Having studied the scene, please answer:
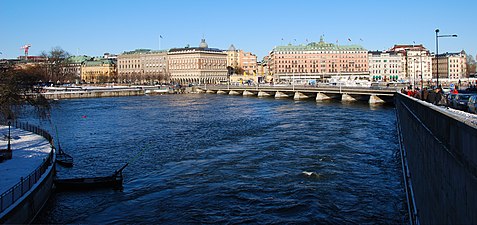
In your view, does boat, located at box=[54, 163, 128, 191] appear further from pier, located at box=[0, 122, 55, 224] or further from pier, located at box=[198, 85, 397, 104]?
pier, located at box=[198, 85, 397, 104]

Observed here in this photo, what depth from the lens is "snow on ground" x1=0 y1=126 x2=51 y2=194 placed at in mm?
23436

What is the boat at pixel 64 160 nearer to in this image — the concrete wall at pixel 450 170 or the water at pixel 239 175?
the water at pixel 239 175

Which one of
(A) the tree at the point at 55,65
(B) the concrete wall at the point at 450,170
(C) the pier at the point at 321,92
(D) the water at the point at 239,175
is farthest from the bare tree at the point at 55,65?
(B) the concrete wall at the point at 450,170

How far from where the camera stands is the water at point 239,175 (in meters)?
21.8

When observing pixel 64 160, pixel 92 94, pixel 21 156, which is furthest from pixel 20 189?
pixel 92 94

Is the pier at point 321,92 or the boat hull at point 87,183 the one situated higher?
the pier at point 321,92

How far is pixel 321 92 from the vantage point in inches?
4117

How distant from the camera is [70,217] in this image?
22.0m

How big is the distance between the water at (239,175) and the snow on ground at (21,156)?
6.69 ft

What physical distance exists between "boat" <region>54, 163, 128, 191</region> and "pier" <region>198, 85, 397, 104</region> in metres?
65.3

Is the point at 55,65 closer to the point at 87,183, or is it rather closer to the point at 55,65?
the point at 55,65

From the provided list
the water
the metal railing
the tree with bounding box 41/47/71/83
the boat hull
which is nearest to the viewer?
the metal railing

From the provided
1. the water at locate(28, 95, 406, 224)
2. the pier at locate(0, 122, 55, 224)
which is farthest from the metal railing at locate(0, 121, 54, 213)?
the water at locate(28, 95, 406, 224)

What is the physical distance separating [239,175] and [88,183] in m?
8.60
